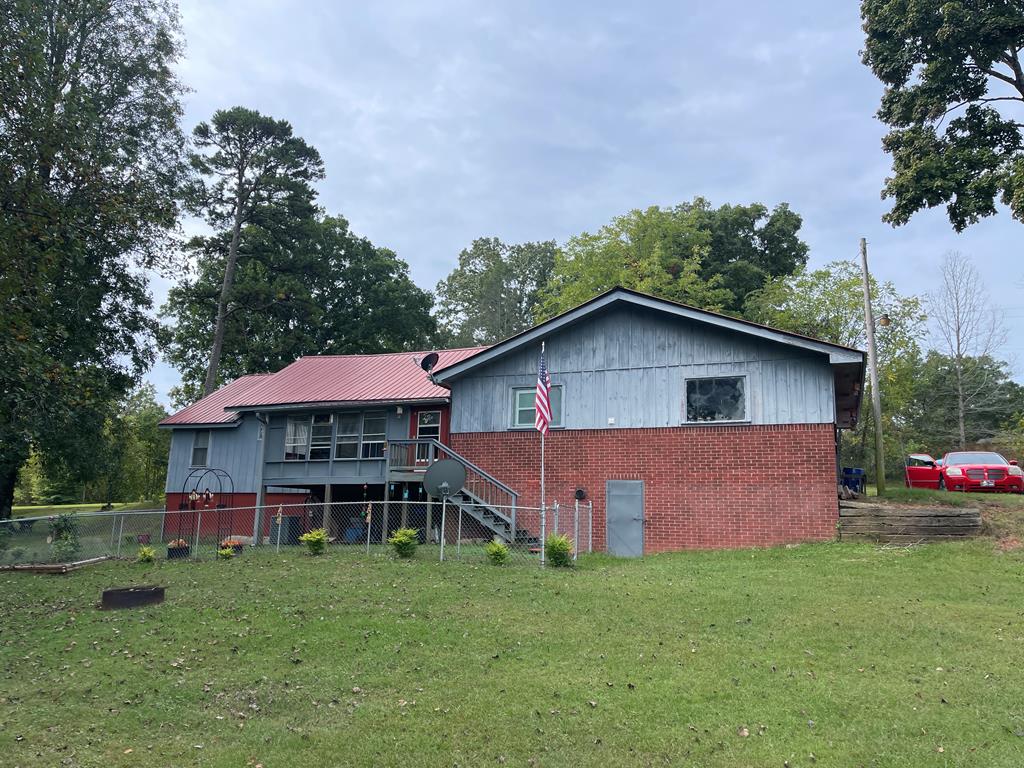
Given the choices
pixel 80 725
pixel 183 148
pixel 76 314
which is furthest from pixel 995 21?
pixel 76 314

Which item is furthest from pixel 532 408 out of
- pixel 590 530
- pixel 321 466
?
pixel 321 466

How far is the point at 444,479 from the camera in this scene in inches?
637

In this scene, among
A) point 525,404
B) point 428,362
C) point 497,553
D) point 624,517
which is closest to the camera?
point 497,553

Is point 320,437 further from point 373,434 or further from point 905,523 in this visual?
point 905,523

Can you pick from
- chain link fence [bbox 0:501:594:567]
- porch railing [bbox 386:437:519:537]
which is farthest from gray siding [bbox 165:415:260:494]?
porch railing [bbox 386:437:519:537]

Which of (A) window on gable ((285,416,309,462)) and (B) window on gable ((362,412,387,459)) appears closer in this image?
(B) window on gable ((362,412,387,459))

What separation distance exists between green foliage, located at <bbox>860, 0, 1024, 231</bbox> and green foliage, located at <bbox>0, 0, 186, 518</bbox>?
1889 cm

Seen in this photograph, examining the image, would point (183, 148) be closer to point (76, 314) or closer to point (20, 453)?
point (76, 314)

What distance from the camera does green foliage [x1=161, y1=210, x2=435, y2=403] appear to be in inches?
1476

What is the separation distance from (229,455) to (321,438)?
488 centimetres

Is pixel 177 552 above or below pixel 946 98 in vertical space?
below

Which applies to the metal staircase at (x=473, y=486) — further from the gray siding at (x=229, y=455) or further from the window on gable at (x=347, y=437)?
the gray siding at (x=229, y=455)

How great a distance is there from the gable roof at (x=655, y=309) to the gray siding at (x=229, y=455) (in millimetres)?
9621

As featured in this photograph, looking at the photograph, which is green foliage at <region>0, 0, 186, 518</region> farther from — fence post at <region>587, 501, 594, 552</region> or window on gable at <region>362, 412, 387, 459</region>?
fence post at <region>587, 501, 594, 552</region>
